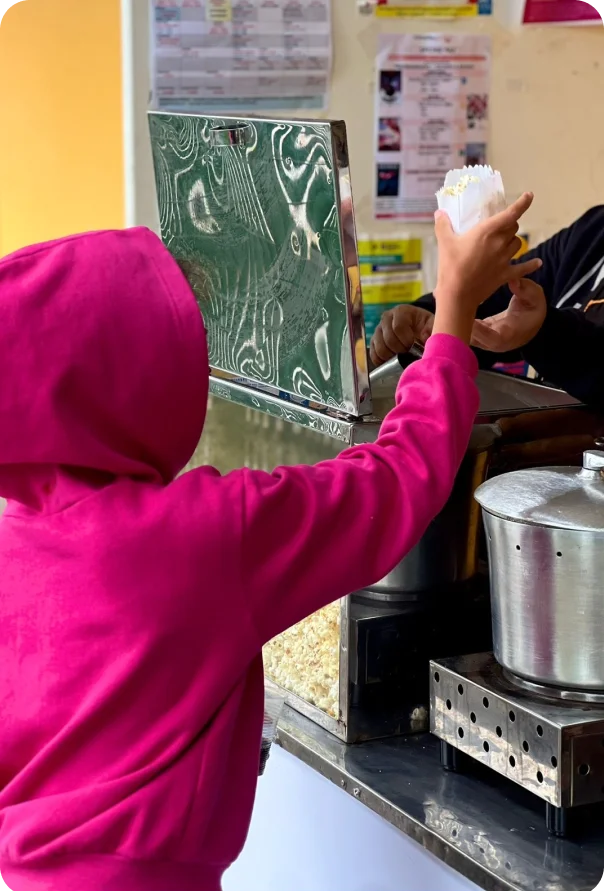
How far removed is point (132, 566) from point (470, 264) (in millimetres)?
390

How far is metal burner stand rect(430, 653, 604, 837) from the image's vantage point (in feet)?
3.14

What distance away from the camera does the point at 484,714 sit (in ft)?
3.42

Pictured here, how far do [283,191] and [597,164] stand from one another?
4.56 ft

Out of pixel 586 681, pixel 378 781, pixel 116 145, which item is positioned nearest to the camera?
pixel 586 681

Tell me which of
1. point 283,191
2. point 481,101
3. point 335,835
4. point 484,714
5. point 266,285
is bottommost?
point 335,835

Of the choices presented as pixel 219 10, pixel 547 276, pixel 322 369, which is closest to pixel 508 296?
pixel 547 276

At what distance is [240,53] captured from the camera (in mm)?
1941

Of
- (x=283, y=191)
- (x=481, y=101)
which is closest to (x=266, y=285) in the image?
(x=283, y=191)

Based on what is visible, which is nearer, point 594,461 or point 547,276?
point 594,461

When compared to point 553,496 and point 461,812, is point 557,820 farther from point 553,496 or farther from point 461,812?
point 553,496

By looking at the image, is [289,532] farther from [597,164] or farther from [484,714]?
[597,164]

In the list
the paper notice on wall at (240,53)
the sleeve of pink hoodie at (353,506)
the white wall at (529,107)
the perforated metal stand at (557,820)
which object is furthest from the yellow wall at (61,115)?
the perforated metal stand at (557,820)

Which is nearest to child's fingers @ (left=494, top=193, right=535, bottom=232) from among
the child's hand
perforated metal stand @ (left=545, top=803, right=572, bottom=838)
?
the child's hand

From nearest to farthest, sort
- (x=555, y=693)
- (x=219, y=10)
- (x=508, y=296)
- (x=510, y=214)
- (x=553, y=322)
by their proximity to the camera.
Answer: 1. (x=510, y=214)
2. (x=555, y=693)
3. (x=553, y=322)
4. (x=508, y=296)
5. (x=219, y=10)
